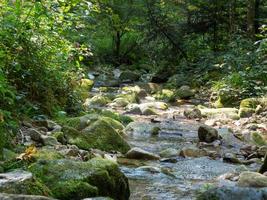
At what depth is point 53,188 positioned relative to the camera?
13.1 feet

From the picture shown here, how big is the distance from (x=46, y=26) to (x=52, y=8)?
0.42 metres

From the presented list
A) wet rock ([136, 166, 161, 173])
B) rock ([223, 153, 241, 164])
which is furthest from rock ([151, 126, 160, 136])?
wet rock ([136, 166, 161, 173])

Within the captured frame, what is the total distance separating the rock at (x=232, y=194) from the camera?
382 centimetres

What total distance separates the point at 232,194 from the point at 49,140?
2838mm

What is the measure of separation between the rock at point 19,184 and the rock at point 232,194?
129 cm

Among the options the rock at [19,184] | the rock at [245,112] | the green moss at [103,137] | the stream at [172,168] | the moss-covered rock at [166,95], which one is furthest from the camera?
the moss-covered rock at [166,95]

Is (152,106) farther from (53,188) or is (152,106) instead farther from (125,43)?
(125,43)

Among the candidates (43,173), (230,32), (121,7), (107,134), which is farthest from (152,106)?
(121,7)

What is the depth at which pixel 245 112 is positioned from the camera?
38.0ft

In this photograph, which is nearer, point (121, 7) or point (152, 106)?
point (152, 106)

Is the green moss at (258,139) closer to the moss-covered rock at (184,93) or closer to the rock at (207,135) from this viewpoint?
the rock at (207,135)

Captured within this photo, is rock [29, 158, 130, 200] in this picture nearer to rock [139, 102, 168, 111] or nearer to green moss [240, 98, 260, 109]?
green moss [240, 98, 260, 109]

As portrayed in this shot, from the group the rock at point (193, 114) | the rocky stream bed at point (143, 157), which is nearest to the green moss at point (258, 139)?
the rocky stream bed at point (143, 157)

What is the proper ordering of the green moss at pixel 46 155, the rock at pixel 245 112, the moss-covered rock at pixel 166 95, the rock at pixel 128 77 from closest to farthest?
the green moss at pixel 46 155 → the rock at pixel 245 112 → the moss-covered rock at pixel 166 95 → the rock at pixel 128 77
